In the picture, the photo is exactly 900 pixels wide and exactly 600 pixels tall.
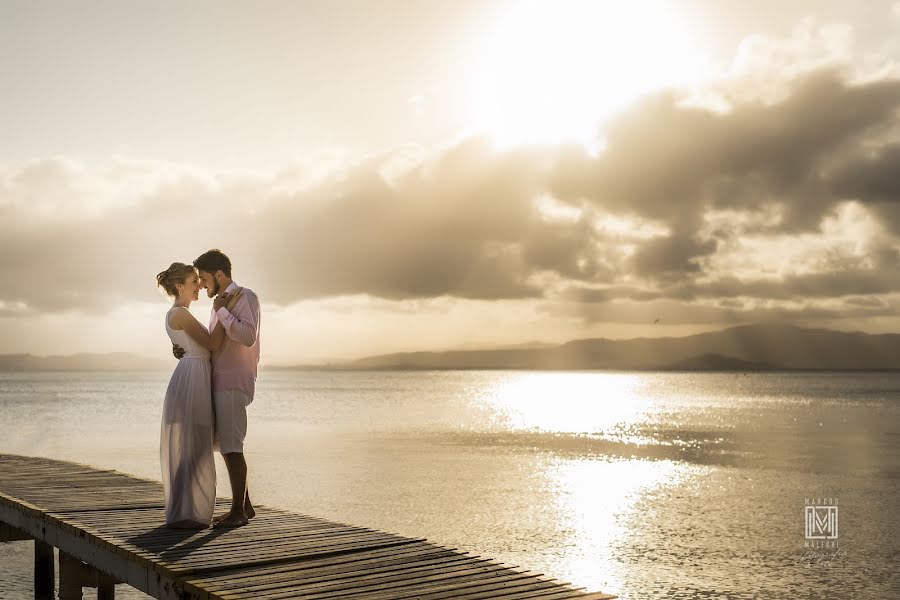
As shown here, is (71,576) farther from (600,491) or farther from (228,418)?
(600,491)

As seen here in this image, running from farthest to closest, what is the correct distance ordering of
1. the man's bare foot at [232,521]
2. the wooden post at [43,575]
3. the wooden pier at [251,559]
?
the wooden post at [43,575]
the man's bare foot at [232,521]
the wooden pier at [251,559]

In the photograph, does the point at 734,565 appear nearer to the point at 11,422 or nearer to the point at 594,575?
the point at 594,575

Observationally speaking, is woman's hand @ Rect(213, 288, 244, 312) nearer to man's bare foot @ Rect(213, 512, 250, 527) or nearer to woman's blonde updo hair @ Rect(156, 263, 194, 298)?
woman's blonde updo hair @ Rect(156, 263, 194, 298)

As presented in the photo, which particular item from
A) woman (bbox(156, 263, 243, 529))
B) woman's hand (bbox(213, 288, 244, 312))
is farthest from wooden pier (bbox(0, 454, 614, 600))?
woman's hand (bbox(213, 288, 244, 312))

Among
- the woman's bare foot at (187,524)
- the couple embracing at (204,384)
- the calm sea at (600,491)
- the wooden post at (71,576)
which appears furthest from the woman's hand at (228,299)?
the calm sea at (600,491)

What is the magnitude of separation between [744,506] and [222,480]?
54.6ft

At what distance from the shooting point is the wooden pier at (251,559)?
6207 mm

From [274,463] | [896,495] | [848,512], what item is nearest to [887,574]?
[848,512]

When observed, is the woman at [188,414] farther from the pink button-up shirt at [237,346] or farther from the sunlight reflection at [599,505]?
the sunlight reflection at [599,505]

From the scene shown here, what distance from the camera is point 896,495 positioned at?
26922 millimetres

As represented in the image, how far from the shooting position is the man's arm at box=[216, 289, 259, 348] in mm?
8117

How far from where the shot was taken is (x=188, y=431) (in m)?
8.13

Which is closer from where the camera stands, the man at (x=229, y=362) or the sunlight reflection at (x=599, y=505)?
the man at (x=229, y=362)

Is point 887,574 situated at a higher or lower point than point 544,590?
lower
